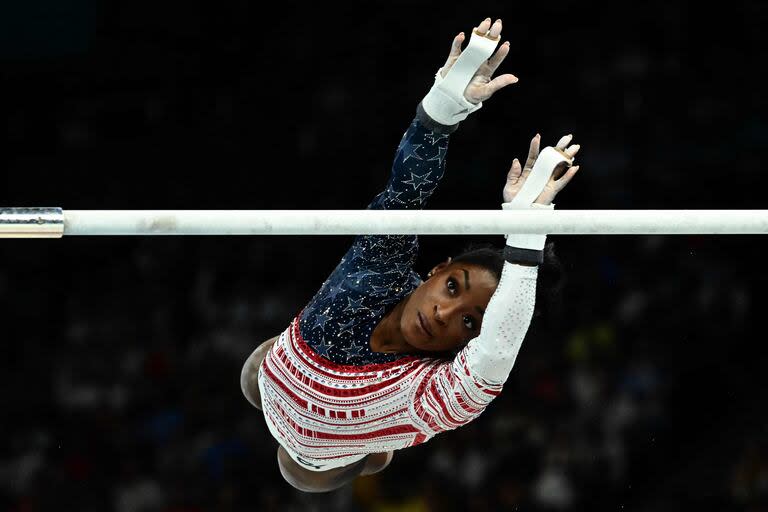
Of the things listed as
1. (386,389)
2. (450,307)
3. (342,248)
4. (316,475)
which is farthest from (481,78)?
(342,248)

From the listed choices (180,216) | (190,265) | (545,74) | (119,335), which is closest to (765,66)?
(545,74)

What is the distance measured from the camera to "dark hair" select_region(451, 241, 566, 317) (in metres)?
3.24

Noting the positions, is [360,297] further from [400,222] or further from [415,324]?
[400,222]

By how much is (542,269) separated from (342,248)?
3.12 meters

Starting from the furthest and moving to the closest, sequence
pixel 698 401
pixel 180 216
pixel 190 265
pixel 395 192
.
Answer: pixel 190 265
pixel 698 401
pixel 395 192
pixel 180 216

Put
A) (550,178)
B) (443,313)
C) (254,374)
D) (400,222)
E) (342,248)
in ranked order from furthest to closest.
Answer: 1. (342,248)
2. (254,374)
3. (443,313)
4. (550,178)
5. (400,222)

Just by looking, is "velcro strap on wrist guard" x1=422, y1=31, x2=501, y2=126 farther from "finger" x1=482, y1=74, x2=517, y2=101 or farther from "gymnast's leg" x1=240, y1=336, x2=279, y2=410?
"gymnast's leg" x1=240, y1=336, x2=279, y2=410

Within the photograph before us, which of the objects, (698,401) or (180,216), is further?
(698,401)

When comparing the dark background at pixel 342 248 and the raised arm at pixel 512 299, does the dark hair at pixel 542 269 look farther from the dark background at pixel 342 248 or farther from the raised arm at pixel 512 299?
the dark background at pixel 342 248

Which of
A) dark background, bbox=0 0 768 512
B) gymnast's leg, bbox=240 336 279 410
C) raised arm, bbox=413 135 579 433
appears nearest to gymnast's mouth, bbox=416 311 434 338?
raised arm, bbox=413 135 579 433

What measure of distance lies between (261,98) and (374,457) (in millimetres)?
2649

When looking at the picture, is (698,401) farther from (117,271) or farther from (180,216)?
(180,216)

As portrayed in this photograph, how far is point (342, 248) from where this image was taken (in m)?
6.32

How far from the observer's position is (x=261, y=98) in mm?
6297
